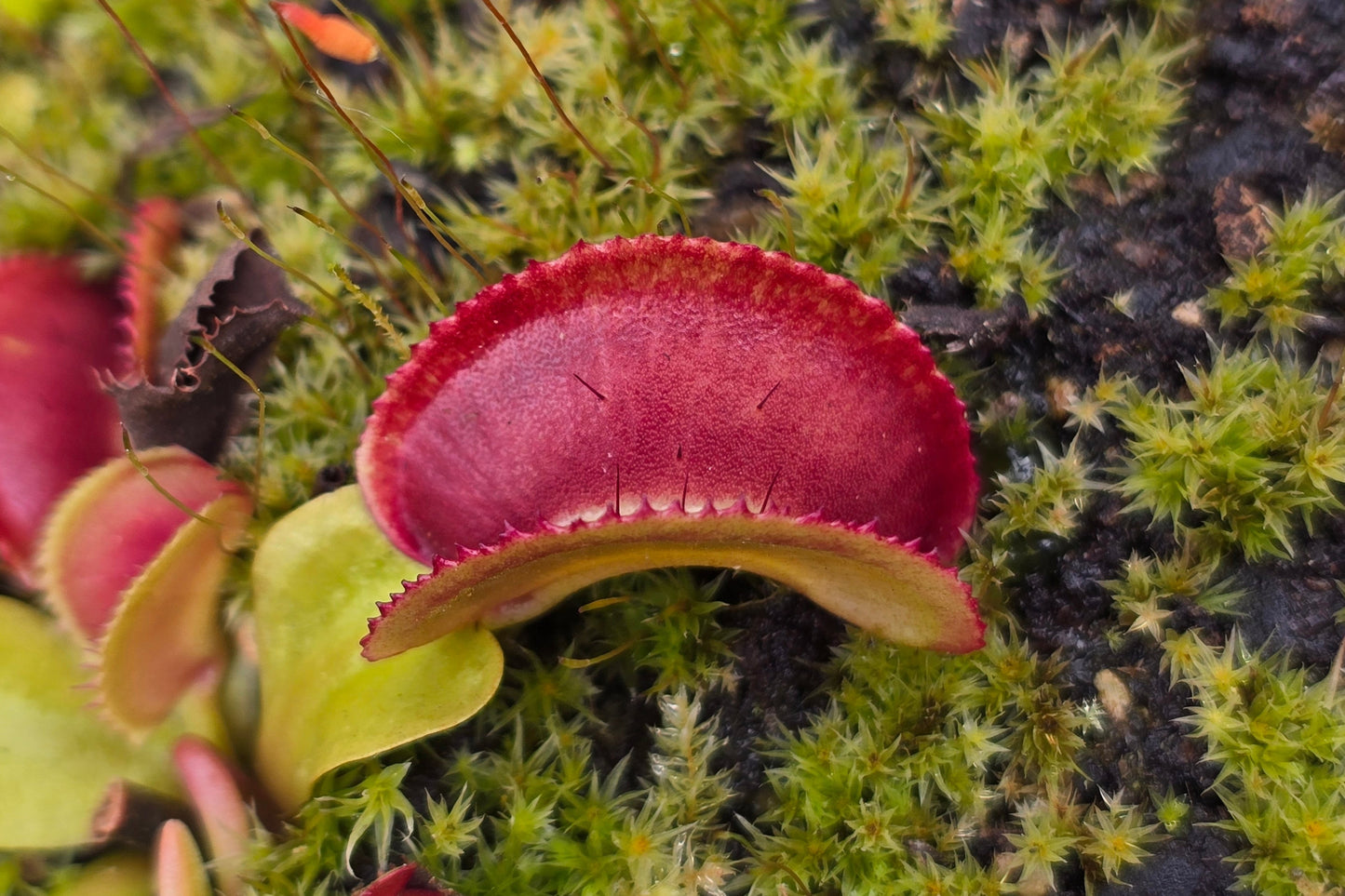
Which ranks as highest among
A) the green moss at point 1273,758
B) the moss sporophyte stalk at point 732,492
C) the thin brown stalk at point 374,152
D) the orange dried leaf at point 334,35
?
the orange dried leaf at point 334,35

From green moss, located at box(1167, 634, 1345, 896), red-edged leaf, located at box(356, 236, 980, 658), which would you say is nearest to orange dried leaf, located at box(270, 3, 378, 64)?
red-edged leaf, located at box(356, 236, 980, 658)

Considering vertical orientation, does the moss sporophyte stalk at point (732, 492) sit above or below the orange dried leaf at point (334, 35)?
below

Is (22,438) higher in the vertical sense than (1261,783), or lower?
higher

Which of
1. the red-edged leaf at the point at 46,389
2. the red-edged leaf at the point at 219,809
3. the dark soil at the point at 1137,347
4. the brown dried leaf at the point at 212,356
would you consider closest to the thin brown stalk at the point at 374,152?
the brown dried leaf at the point at 212,356

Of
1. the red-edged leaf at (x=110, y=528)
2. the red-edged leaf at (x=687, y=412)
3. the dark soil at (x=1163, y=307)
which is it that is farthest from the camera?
the red-edged leaf at (x=110, y=528)

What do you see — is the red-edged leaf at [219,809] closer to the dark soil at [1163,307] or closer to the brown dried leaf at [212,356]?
the brown dried leaf at [212,356]

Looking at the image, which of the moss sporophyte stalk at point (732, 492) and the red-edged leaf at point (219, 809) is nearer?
the moss sporophyte stalk at point (732, 492)

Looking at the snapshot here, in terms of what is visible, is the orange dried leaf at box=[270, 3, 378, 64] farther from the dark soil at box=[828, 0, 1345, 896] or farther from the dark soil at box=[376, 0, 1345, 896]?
the dark soil at box=[828, 0, 1345, 896]

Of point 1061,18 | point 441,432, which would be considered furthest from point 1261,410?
point 441,432

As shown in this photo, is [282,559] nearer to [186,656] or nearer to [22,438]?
[186,656]
